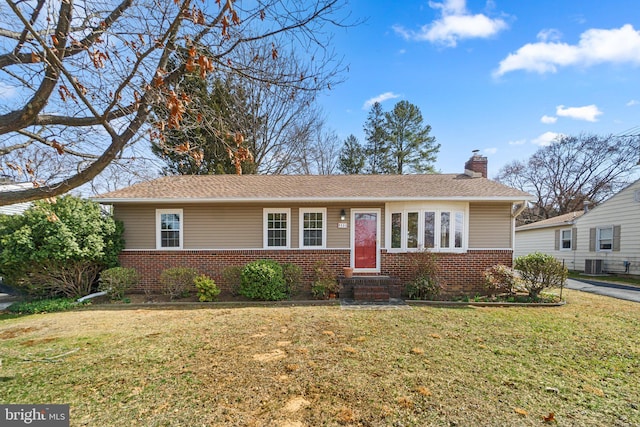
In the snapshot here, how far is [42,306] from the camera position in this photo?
23.5ft

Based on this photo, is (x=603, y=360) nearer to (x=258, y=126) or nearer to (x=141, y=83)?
(x=141, y=83)

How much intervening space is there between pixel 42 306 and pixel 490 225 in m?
12.5

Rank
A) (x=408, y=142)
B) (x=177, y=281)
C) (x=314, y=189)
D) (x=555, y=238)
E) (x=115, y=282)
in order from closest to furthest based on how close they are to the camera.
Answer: (x=115, y=282) < (x=177, y=281) < (x=314, y=189) < (x=555, y=238) < (x=408, y=142)

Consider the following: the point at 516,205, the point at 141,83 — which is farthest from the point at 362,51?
the point at 516,205

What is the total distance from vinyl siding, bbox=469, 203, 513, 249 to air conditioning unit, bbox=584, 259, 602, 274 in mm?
9860

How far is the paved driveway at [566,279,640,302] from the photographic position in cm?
890

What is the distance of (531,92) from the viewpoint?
419 inches

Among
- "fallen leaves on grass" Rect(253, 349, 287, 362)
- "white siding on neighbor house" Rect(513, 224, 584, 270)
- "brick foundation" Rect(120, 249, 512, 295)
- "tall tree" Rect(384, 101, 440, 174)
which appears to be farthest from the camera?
"tall tree" Rect(384, 101, 440, 174)

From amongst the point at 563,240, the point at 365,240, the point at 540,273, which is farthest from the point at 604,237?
the point at 365,240

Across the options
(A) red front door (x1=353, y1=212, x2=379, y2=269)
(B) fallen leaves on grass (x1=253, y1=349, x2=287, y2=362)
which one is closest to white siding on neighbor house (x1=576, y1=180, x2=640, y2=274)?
(A) red front door (x1=353, y1=212, x2=379, y2=269)

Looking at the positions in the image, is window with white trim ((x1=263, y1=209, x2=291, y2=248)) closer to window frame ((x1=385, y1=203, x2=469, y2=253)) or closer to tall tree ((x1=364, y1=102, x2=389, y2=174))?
window frame ((x1=385, y1=203, x2=469, y2=253))

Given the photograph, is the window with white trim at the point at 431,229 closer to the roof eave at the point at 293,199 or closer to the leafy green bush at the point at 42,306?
the roof eave at the point at 293,199

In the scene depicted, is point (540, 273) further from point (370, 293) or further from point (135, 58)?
point (135, 58)

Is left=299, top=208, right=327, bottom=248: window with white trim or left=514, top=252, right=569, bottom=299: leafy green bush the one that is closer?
left=514, top=252, right=569, bottom=299: leafy green bush
